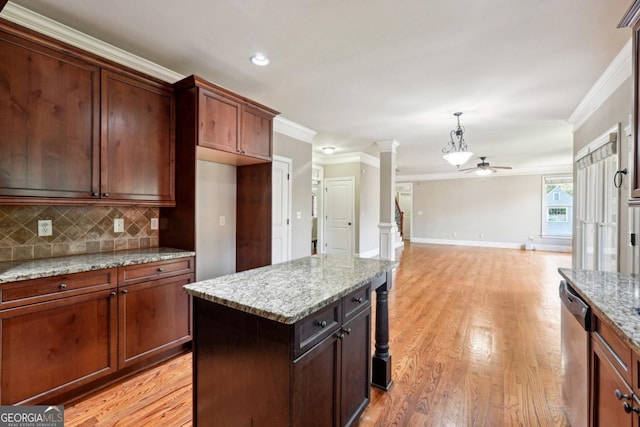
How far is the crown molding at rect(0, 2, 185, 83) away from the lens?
74.8 inches

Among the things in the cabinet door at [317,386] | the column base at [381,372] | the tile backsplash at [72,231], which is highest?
the tile backsplash at [72,231]

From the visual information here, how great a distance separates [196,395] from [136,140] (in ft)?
6.52

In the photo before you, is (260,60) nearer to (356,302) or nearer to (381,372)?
(356,302)

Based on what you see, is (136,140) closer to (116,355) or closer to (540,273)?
(116,355)

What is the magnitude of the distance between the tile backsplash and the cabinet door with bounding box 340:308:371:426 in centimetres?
214

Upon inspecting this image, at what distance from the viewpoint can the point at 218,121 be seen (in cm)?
266

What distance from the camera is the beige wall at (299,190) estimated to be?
448 cm

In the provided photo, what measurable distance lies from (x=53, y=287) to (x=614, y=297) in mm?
3009

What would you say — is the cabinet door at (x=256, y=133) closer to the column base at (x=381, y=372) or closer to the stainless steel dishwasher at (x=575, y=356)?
the column base at (x=381, y=372)

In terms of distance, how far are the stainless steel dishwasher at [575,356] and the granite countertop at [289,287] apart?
0.96 meters

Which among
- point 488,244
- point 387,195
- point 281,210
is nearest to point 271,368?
point 281,210

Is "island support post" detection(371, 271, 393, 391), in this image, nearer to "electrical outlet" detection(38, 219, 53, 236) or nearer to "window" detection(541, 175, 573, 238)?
"electrical outlet" detection(38, 219, 53, 236)

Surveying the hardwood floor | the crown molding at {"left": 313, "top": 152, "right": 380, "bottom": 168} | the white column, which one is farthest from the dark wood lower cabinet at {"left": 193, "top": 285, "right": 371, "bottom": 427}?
the crown molding at {"left": 313, "top": 152, "right": 380, "bottom": 168}

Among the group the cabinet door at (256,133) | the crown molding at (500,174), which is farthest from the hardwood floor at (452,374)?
the crown molding at (500,174)
